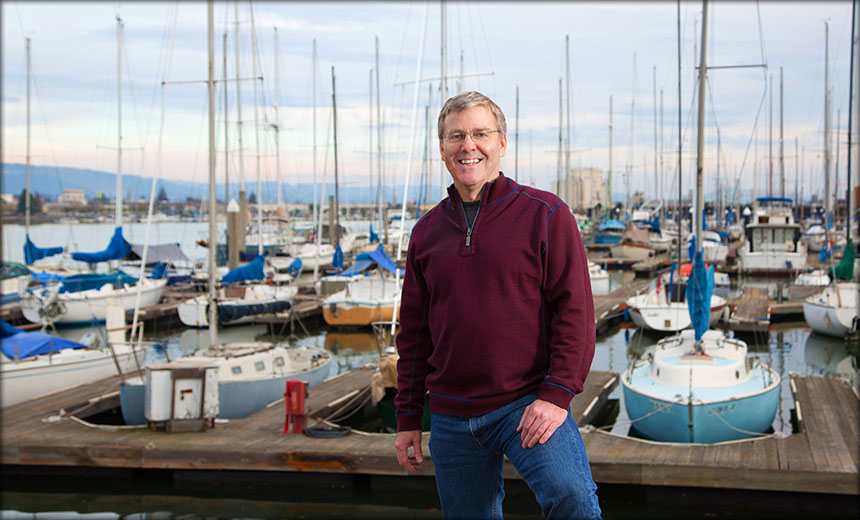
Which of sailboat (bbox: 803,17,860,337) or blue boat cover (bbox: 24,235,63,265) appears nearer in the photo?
sailboat (bbox: 803,17,860,337)

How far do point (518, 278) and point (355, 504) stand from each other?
8084 millimetres

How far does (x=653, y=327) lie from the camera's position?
2088 cm

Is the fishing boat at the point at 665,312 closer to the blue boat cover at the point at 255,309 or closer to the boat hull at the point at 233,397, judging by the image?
the blue boat cover at the point at 255,309

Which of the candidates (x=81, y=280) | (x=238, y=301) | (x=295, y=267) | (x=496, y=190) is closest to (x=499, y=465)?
(x=496, y=190)

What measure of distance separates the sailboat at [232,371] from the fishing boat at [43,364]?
1.56m

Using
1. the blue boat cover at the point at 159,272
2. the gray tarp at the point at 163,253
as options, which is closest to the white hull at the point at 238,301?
Answer: the blue boat cover at the point at 159,272

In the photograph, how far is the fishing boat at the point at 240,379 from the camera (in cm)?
1159

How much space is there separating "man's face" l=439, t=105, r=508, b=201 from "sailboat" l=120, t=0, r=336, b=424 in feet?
32.2

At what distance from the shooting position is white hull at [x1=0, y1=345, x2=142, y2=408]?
1305 cm

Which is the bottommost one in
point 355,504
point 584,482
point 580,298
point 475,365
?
point 355,504

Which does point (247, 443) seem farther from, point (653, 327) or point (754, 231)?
point (754, 231)

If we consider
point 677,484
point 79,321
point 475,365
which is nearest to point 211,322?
point 677,484

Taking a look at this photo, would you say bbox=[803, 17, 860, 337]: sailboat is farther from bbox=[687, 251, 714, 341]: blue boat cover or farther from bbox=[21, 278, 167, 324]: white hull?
bbox=[21, 278, 167, 324]: white hull

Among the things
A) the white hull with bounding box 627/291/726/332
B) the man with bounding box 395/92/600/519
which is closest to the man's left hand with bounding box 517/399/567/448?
the man with bounding box 395/92/600/519
